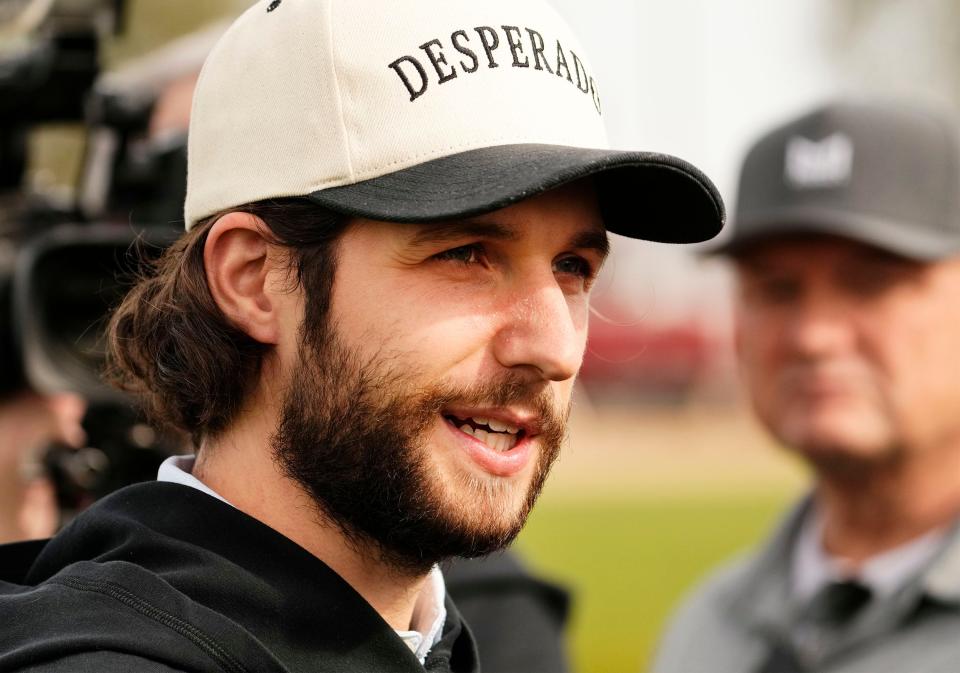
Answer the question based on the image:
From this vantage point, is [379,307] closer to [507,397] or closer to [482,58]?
[507,397]

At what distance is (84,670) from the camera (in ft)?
5.54

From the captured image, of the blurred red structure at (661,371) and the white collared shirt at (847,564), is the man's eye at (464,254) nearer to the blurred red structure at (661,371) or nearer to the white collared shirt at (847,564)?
the white collared shirt at (847,564)

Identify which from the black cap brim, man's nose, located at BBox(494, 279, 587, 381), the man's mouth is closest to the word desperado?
the black cap brim

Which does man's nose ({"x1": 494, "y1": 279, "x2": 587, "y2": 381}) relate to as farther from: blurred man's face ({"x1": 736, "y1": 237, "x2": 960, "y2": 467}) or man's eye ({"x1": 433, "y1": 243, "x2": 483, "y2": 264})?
blurred man's face ({"x1": 736, "y1": 237, "x2": 960, "y2": 467})

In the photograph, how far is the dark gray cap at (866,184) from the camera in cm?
361

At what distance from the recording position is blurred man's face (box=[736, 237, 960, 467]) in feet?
11.6

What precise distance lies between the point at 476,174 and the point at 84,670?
32.7 inches

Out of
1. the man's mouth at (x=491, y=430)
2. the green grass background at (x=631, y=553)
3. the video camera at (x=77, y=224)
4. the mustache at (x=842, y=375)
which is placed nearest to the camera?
the man's mouth at (x=491, y=430)

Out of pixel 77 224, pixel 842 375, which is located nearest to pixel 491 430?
pixel 77 224

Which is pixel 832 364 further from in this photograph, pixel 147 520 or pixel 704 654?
pixel 147 520

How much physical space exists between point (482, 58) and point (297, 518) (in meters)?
0.71

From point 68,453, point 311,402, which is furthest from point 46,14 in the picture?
point 311,402

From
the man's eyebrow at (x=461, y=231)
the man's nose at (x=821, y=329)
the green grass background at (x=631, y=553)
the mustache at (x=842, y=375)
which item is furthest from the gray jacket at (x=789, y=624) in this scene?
the green grass background at (x=631, y=553)

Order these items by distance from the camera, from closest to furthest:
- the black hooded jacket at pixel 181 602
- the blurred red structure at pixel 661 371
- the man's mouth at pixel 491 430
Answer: the black hooded jacket at pixel 181 602
the man's mouth at pixel 491 430
the blurred red structure at pixel 661 371
